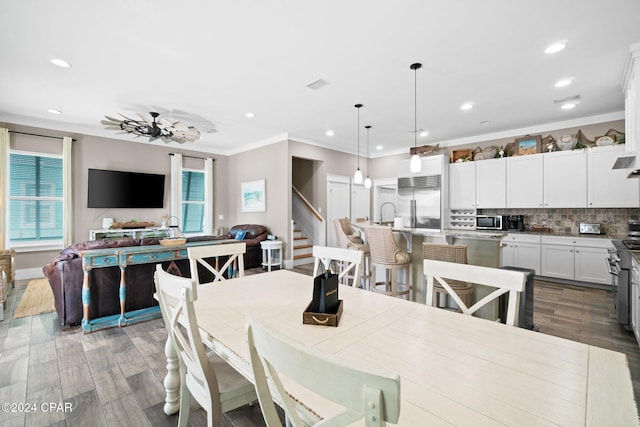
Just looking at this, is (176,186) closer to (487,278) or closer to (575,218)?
(487,278)

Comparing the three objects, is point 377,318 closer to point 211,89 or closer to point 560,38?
point 560,38

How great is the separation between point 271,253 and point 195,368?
496cm

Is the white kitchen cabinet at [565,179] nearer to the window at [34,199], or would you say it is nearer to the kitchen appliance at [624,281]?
the kitchen appliance at [624,281]

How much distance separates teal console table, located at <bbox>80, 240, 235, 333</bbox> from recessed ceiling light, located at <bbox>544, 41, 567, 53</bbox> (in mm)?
4685

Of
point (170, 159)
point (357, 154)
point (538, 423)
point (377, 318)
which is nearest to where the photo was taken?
point (538, 423)

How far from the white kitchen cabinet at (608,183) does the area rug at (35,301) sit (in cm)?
825

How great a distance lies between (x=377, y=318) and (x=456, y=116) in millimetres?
4759

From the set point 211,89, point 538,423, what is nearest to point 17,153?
point 211,89

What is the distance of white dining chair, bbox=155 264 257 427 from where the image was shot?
1.15 metres

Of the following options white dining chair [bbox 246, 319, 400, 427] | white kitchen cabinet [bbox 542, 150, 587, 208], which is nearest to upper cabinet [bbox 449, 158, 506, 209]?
white kitchen cabinet [bbox 542, 150, 587, 208]

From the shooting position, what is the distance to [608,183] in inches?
180

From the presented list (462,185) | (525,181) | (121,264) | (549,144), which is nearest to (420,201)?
(462,185)

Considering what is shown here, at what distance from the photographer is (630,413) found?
2.25 ft

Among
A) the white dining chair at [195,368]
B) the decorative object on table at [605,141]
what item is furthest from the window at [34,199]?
the decorative object on table at [605,141]
